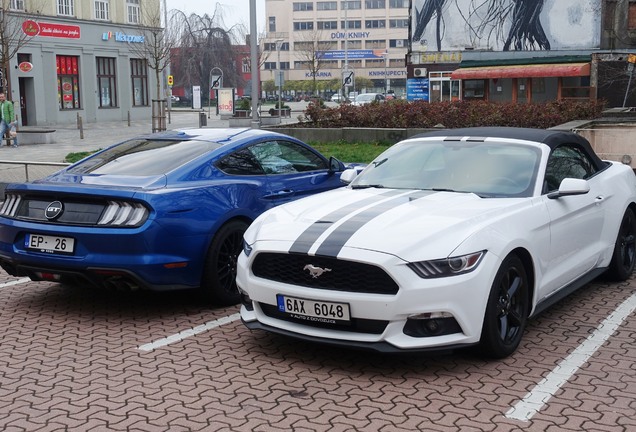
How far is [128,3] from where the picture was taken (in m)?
49.8

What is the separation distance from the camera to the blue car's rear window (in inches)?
270

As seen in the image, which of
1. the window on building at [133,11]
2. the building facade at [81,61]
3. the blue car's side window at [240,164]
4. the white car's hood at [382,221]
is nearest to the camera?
the white car's hood at [382,221]

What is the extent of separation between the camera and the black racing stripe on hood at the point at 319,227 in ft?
17.0

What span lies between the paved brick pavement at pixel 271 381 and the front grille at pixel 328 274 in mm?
528

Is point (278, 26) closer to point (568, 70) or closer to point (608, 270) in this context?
point (568, 70)

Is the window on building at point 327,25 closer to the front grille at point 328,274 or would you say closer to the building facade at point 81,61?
the building facade at point 81,61

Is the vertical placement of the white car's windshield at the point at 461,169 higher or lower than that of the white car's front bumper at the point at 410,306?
higher

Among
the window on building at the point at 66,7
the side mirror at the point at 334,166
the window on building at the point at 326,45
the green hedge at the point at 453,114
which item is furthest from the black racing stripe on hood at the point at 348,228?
the window on building at the point at 326,45

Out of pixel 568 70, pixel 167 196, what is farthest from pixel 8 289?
pixel 568 70

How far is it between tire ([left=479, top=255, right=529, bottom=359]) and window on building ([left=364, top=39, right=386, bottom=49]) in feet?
387

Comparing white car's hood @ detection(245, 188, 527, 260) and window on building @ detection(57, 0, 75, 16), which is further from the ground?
window on building @ detection(57, 0, 75, 16)

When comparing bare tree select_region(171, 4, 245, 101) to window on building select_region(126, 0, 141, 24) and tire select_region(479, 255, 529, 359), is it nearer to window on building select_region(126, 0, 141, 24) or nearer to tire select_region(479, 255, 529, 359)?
window on building select_region(126, 0, 141, 24)

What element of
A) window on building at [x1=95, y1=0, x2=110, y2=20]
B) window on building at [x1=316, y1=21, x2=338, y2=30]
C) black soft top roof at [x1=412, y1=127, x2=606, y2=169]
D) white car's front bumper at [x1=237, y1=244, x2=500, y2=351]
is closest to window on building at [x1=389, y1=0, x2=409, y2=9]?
window on building at [x1=316, y1=21, x2=338, y2=30]

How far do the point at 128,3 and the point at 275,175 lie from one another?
45.6 meters
